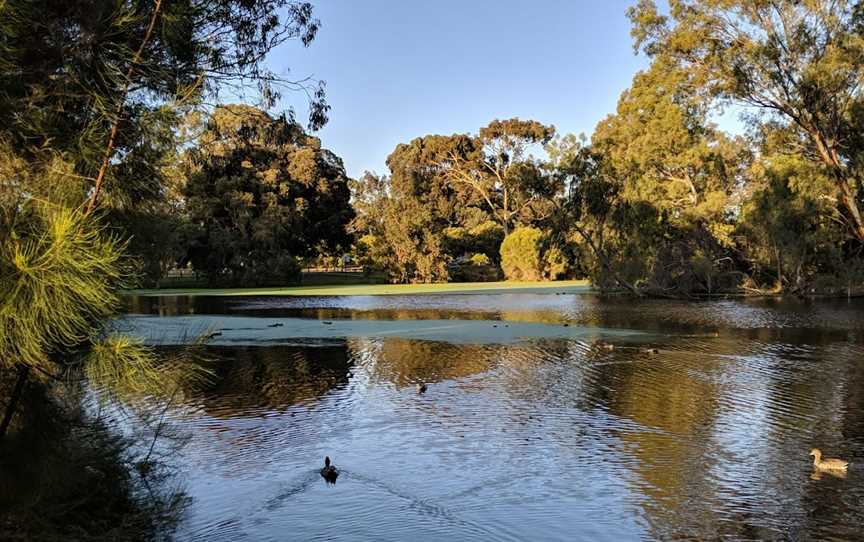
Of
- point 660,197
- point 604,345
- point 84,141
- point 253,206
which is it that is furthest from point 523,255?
point 84,141

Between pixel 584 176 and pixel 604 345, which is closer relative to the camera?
pixel 604 345

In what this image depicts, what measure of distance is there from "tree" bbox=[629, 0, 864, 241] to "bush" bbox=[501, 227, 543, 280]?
2536 cm

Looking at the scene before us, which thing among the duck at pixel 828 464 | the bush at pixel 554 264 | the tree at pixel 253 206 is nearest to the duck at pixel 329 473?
the duck at pixel 828 464

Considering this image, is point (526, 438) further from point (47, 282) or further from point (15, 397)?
point (47, 282)

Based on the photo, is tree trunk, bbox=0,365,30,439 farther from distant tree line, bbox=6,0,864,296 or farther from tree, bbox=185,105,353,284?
tree, bbox=185,105,353,284

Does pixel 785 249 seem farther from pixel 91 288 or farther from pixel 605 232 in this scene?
pixel 91 288

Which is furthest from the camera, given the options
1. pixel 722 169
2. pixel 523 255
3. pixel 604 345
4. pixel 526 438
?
pixel 523 255

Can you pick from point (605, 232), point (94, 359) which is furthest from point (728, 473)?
point (605, 232)

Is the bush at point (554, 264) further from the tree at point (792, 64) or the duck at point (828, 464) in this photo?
the duck at point (828, 464)

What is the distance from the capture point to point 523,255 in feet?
204

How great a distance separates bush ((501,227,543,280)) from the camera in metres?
61.5

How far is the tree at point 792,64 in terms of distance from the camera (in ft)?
103

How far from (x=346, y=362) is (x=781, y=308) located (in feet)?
73.0

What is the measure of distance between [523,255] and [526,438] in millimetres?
52520
